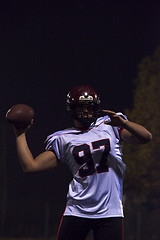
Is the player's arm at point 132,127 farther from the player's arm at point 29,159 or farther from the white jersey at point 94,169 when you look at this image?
the player's arm at point 29,159

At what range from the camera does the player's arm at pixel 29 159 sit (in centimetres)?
340

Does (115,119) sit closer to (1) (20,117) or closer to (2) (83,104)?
(2) (83,104)

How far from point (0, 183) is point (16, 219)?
184cm

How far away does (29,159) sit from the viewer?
134 inches

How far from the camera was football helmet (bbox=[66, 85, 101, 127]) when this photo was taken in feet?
11.6

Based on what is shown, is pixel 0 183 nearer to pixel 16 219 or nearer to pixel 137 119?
pixel 16 219

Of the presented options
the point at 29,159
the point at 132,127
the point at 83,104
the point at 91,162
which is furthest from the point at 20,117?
the point at 132,127

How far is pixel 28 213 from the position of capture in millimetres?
16828

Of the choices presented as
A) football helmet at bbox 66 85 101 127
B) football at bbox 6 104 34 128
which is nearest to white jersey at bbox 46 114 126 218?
football helmet at bbox 66 85 101 127

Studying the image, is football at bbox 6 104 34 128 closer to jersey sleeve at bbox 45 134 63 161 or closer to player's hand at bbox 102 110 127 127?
jersey sleeve at bbox 45 134 63 161

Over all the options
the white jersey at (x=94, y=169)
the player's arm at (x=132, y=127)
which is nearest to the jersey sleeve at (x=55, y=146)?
the white jersey at (x=94, y=169)

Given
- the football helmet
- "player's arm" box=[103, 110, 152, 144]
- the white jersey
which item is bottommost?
the white jersey

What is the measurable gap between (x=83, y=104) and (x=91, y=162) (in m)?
0.41

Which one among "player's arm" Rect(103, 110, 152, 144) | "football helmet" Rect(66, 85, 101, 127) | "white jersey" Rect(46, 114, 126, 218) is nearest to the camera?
"player's arm" Rect(103, 110, 152, 144)
